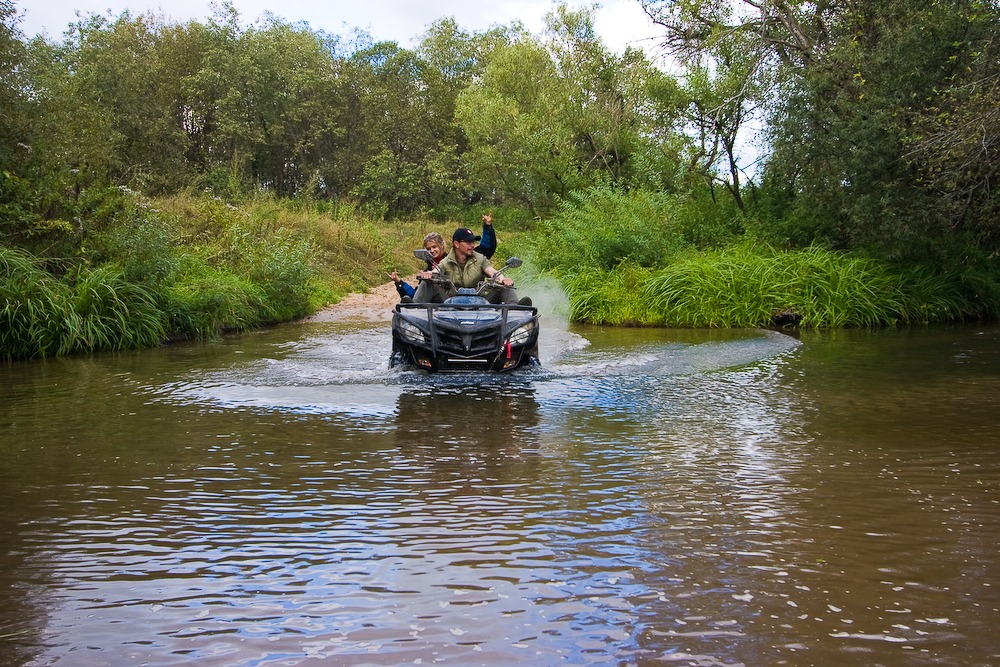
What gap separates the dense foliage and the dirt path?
52 centimetres

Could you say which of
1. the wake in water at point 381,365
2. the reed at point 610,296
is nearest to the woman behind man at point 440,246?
the wake in water at point 381,365

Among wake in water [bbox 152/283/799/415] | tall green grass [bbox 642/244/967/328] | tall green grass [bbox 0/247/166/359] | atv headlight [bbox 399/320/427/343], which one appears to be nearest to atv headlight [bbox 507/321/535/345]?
wake in water [bbox 152/283/799/415]

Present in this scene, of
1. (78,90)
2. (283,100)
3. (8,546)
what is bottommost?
(8,546)

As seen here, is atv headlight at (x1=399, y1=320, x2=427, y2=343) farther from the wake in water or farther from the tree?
the tree

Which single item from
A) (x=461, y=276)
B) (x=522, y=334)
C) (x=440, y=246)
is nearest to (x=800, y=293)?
(x=440, y=246)

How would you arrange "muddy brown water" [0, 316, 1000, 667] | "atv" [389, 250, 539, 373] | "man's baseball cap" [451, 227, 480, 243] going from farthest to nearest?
"man's baseball cap" [451, 227, 480, 243]
"atv" [389, 250, 539, 373]
"muddy brown water" [0, 316, 1000, 667]

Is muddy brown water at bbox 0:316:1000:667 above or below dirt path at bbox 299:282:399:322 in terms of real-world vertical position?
below

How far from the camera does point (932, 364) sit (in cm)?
1111

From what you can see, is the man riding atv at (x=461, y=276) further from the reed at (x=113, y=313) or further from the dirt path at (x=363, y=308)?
the dirt path at (x=363, y=308)

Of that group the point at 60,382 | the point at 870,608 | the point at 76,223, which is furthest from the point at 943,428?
the point at 76,223

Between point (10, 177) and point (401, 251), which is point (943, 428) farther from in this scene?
point (401, 251)

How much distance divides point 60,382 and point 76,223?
556 cm

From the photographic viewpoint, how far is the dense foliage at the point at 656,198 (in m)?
14.1

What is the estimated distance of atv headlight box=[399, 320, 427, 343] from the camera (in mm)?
9711
